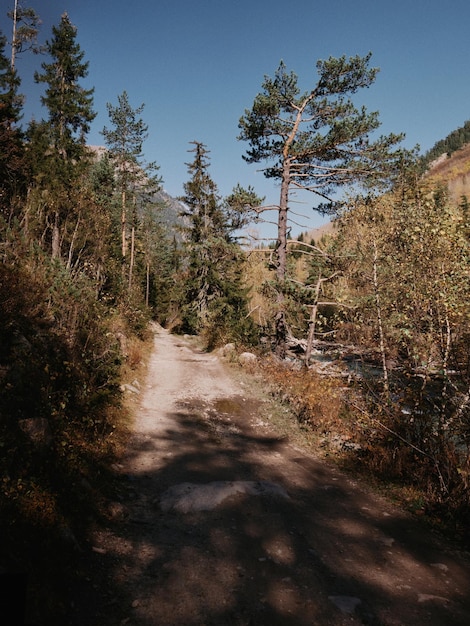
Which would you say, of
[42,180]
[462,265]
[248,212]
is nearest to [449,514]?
[462,265]

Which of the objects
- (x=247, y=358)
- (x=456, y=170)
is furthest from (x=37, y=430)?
(x=456, y=170)

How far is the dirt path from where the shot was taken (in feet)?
12.5

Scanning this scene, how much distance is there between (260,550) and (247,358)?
1214 cm

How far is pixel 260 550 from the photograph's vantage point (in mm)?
4820

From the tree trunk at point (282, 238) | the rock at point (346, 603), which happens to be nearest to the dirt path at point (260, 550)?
the rock at point (346, 603)

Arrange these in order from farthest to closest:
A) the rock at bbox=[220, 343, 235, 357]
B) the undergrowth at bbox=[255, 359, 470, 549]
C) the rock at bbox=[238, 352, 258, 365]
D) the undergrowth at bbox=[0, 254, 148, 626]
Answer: the rock at bbox=[220, 343, 235, 357]
the rock at bbox=[238, 352, 258, 365]
the undergrowth at bbox=[255, 359, 470, 549]
the undergrowth at bbox=[0, 254, 148, 626]

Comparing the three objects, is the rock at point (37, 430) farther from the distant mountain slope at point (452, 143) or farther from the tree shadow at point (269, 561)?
the distant mountain slope at point (452, 143)

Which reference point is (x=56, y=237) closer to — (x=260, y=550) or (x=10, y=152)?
(x=10, y=152)

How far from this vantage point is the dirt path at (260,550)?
382cm

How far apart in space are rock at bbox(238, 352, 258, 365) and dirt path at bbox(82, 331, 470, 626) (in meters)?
8.14

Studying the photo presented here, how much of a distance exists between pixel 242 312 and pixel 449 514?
1775 cm

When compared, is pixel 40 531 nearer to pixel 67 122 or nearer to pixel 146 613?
pixel 146 613

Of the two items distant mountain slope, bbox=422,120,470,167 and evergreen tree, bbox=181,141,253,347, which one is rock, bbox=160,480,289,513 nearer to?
evergreen tree, bbox=181,141,253,347

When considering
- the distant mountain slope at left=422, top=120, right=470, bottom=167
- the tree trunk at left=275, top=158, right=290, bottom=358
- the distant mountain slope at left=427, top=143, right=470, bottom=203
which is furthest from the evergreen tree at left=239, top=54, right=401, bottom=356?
the distant mountain slope at left=422, top=120, right=470, bottom=167
